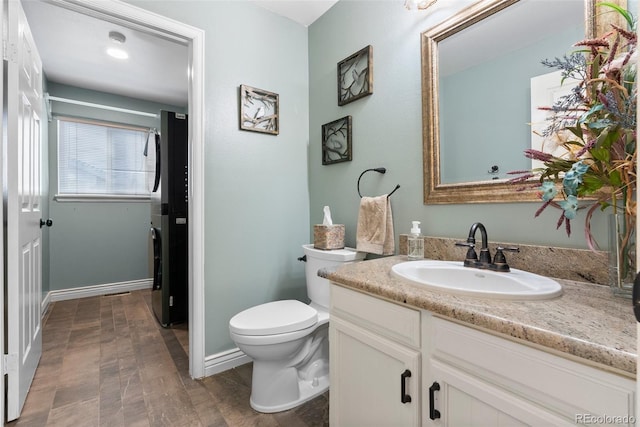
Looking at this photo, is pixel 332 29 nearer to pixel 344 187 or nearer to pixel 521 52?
pixel 344 187

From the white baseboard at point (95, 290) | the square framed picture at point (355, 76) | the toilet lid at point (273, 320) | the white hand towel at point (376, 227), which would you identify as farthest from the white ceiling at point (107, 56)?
the white baseboard at point (95, 290)

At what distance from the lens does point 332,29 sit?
204 centimetres

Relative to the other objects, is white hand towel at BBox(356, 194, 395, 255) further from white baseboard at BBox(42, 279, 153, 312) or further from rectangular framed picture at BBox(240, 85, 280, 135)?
white baseboard at BBox(42, 279, 153, 312)

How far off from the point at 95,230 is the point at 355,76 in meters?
3.34

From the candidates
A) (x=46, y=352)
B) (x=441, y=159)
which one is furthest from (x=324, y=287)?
(x=46, y=352)

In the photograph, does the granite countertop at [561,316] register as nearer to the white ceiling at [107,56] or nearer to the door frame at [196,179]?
the door frame at [196,179]

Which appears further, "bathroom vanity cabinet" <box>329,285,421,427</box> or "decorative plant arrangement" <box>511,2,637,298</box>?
"bathroom vanity cabinet" <box>329,285,421,427</box>

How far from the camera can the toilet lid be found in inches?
55.8

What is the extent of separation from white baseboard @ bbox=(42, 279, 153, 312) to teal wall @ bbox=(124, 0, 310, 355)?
7.48 ft

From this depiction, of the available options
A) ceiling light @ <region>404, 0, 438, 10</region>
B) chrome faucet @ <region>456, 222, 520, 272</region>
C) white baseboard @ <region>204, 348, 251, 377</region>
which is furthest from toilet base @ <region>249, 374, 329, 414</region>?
ceiling light @ <region>404, 0, 438, 10</region>

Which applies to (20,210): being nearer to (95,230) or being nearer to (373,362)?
(373,362)

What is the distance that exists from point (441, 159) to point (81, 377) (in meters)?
2.39

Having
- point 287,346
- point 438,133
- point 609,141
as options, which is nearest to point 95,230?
point 287,346

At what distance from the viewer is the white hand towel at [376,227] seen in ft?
5.22
